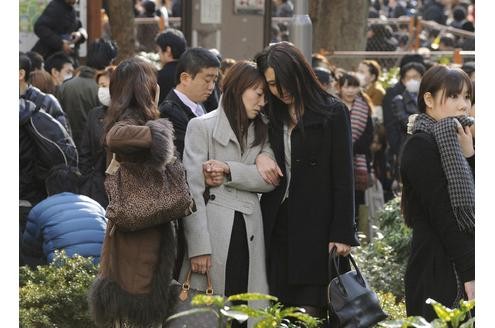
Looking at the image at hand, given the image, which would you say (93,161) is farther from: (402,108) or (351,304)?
(402,108)

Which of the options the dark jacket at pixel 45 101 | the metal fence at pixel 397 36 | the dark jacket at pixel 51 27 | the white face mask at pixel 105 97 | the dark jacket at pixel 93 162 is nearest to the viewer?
the dark jacket at pixel 93 162

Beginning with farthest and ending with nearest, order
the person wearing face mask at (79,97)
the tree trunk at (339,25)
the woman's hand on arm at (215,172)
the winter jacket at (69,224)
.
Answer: the tree trunk at (339,25) → the person wearing face mask at (79,97) → the winter jacket at (69,224) → the woman's hand on arm at (215,172)

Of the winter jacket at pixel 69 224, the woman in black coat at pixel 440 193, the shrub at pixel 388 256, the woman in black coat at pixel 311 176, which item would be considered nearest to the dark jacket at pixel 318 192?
the woman in black coat at pixel 311 176

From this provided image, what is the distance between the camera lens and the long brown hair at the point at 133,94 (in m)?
6.09

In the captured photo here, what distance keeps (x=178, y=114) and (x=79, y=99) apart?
4.41 m

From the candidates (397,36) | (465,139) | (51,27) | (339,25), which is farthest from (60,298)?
(397,36)

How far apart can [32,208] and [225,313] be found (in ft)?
16.1

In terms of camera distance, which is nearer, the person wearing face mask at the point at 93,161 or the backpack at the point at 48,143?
the backpack at the point at 48,143

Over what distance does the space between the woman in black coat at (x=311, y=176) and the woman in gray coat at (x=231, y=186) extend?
12cm

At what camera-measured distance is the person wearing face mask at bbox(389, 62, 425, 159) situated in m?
13.1

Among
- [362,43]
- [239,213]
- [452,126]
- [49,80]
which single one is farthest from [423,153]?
[362,43]

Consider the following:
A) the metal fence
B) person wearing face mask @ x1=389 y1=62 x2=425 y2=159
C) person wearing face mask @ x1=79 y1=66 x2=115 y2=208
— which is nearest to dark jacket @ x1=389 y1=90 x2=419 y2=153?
person wearing face mask @ x1=389 y1=62 x2=425 y2=159

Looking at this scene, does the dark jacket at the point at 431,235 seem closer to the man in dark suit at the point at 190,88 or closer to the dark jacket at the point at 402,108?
the man in dark suit at the point at 190,88
